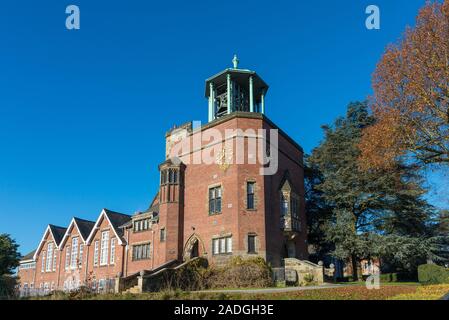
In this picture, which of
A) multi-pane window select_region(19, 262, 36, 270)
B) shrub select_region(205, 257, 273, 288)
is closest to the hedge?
shrub select_region(205, 257, 273, 288)

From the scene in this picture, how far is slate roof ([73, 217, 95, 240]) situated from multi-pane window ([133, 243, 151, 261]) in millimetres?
12075

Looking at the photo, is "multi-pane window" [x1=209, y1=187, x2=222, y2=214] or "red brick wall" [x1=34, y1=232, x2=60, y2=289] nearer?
"multi-pane window" [x1=209, y1=187, x2=222, y2=214]

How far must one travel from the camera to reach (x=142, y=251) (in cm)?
3794

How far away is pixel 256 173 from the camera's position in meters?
30.2

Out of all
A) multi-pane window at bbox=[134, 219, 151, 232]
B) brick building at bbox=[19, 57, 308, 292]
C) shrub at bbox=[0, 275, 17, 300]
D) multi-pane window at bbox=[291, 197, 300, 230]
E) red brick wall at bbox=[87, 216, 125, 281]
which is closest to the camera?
shrub at bbox=[0, 275, 17, 300]

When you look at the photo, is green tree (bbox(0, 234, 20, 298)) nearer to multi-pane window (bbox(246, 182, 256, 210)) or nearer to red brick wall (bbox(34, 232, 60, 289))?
red brick wall (bbox(34, 232, 60, 289))

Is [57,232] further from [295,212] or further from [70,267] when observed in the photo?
[295,212]

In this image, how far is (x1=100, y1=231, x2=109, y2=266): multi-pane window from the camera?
143 ft

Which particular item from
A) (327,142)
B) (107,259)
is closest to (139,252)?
(107,259)

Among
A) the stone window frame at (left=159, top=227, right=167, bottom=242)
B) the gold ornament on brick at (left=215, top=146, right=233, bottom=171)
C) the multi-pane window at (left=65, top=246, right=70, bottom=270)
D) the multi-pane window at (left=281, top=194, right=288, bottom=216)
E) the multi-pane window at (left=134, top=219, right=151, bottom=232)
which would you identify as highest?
the gold ornament on brick at (left=215, top=146, right=233, bottom=171)

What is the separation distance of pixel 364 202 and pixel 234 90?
15.4 meters

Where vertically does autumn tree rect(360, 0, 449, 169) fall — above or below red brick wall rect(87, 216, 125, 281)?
above
